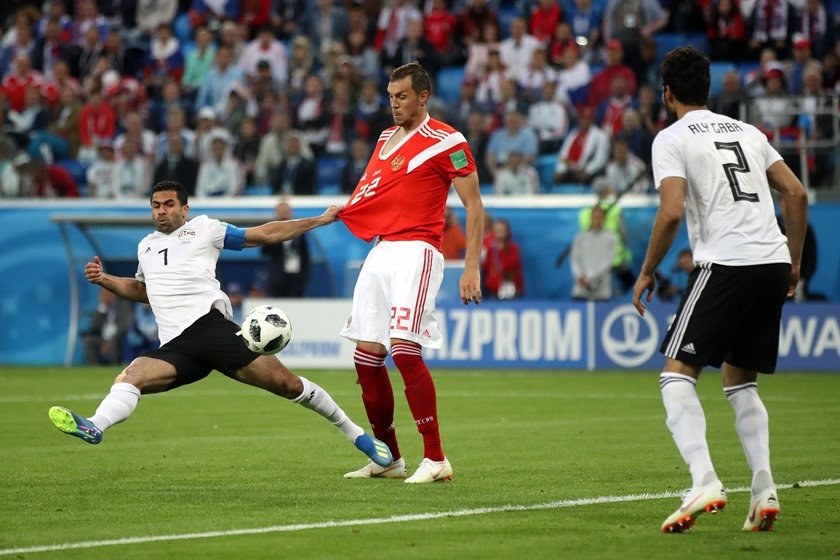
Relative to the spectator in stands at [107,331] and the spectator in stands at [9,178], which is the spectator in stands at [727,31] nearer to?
the spectator in stands at [107,331]

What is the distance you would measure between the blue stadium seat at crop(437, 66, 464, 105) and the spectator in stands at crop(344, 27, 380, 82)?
1.04 m

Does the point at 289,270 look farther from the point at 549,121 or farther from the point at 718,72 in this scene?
the point at 718,72

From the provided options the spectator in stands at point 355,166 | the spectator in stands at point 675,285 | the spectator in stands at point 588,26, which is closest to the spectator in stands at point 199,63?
the spectator in stands at point 355,166

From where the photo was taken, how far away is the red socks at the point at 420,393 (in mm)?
8438

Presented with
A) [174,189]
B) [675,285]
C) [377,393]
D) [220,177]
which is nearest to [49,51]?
[220,177]

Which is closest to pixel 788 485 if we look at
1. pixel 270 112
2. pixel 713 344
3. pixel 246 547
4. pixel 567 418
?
pixel 713 344

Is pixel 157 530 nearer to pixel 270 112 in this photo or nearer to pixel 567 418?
pixel 567 418

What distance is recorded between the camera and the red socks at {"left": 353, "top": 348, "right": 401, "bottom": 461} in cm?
862

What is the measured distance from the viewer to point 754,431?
6.67m

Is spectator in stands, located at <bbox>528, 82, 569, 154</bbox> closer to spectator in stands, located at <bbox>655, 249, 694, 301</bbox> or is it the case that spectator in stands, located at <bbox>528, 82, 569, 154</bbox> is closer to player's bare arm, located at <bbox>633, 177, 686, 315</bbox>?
spectator in stands, located at <bbox>655, 249, 694, 301</bbox>

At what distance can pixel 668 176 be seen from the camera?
21.2 ft

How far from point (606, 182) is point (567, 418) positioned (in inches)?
319

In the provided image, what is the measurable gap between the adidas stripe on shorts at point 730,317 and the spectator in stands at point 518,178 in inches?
565

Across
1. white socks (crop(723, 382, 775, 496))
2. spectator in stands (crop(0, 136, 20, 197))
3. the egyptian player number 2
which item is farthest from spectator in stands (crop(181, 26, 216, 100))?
white socks (crop(723, 382, 775, 496))
